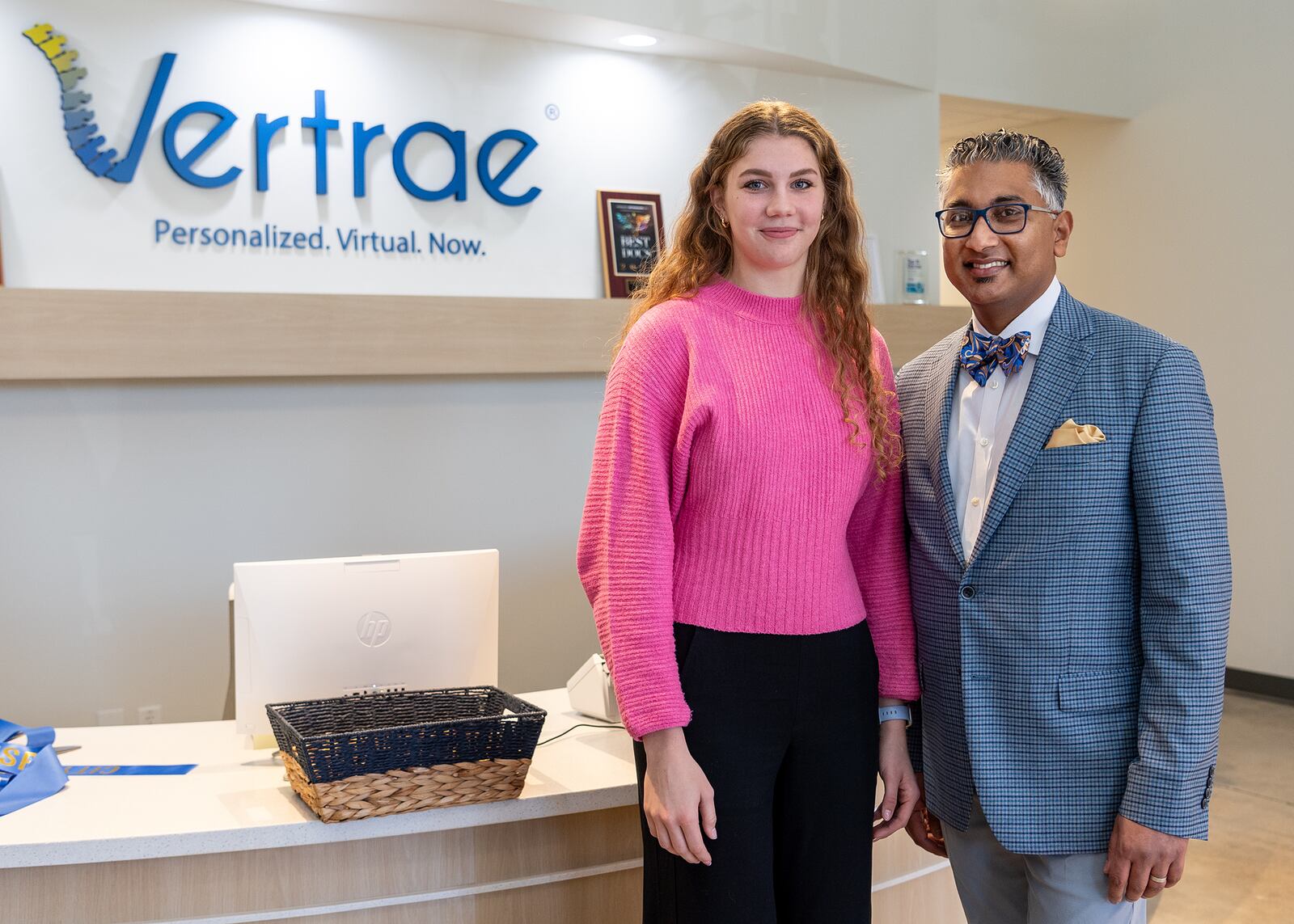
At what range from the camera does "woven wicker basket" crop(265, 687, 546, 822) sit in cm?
204

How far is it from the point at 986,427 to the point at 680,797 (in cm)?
78

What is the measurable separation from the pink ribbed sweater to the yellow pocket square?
30cm

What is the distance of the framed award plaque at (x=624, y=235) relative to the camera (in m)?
5.08

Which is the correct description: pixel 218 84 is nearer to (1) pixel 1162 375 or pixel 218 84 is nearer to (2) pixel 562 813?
(2) pixel 562 813

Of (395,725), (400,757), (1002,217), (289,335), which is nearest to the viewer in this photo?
(1002,217)

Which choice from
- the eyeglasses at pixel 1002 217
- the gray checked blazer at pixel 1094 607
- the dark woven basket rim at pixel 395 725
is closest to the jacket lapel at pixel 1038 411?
the gray checked blazer at pixel 1094 607

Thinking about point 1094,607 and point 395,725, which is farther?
point 395,725

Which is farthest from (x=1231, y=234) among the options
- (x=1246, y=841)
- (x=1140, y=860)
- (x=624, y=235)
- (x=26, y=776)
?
(x=26, y=776)

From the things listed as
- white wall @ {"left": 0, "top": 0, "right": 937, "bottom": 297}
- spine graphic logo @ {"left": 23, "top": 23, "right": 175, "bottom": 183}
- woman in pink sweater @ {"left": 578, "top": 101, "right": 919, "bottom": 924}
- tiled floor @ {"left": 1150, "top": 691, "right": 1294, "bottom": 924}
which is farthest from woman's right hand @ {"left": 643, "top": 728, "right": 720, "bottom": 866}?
spine graphic logo @ {"left": 23, "top": 23, "right": 175, "bottom": 183}

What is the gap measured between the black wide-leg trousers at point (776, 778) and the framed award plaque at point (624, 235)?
3.42m

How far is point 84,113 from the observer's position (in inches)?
162

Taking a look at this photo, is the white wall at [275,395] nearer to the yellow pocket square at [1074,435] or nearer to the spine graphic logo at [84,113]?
the spine graphic logo at [84,113]

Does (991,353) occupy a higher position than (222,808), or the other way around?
(991,353)

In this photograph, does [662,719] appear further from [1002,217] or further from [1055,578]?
[1002,217]
